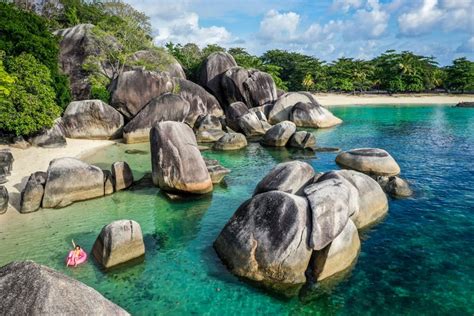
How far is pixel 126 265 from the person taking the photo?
35.3 feet

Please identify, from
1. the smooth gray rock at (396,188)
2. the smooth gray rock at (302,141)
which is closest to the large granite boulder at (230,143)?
the smooth gray rock at (302,141)

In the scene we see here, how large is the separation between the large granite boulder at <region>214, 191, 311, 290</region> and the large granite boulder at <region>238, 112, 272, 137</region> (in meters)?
21.7

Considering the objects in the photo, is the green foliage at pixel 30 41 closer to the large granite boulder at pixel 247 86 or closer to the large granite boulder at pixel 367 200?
the large granite boulder at pixel 247 86

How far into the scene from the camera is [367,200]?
44.5 ft

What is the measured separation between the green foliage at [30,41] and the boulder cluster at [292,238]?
2147cm

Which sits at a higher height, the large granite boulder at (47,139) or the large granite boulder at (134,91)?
the large granite boulder at (134,91)

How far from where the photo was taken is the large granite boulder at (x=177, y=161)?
15.7 metres

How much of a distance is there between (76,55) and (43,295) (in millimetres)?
32782

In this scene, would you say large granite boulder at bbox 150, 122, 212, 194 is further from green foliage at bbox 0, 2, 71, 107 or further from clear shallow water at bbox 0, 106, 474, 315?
green foliage at bbox 0, 2, 71, 107

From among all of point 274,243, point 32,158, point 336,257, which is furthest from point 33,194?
point 336,257

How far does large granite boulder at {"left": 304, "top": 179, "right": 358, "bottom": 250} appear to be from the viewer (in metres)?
9.68

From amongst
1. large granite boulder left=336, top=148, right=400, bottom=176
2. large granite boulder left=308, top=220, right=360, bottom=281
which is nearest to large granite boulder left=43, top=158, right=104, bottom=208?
large granite boulder left=308, top=220, right=360, bottom=281

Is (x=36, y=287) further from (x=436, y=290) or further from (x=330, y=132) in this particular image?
(x=330, y=132)

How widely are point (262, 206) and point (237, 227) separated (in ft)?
3.34
